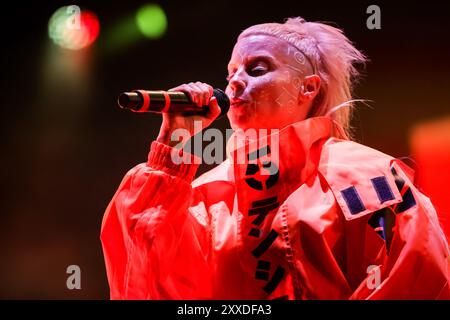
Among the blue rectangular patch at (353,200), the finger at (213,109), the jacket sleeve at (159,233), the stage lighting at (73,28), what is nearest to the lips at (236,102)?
the finger at (213,109)

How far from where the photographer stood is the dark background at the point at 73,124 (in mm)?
1868

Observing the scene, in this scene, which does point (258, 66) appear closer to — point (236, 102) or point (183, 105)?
point (236, 102)

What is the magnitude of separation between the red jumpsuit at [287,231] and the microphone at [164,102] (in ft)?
0.36

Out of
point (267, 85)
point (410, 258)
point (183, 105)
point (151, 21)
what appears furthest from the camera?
point (151, 21)

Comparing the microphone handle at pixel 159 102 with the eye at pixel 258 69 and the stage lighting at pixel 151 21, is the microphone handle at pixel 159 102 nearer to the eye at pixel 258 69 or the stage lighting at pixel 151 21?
the eye at pixel 258 69

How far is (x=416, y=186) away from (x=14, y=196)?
4.10 ft

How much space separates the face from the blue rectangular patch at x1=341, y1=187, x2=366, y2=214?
26 cm

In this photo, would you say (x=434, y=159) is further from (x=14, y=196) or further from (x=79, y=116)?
(x=14, y=196)

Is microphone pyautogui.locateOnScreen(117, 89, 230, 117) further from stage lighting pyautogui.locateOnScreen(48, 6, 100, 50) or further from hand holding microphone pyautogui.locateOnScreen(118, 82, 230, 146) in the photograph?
stage lighting pyautogui.locateOnScreen(48, 6, 100, 50)

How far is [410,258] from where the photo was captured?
50.7 inches

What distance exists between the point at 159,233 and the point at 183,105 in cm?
30

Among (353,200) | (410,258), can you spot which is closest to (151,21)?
(353,200)

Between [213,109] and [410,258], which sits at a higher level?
[213,109]
